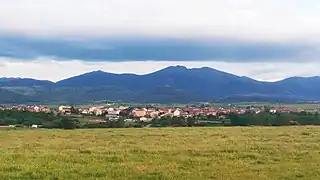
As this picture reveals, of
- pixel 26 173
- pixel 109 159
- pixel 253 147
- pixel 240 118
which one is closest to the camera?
pixel 26 173

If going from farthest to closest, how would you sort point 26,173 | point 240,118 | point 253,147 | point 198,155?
1. point 240,118
2. point 253,147
3. point 198,155
4. point 26,173

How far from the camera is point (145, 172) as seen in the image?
19.4m

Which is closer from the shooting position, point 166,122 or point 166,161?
point 166,161

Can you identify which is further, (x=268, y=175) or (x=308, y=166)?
(x=308, y=166)

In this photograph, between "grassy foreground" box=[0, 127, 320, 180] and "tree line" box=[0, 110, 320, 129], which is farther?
"tree line" box=[0, 110, 320, 129]

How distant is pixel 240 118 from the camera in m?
73.2

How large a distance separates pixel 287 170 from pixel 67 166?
7505 mm

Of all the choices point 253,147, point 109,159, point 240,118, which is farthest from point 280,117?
point 109,159

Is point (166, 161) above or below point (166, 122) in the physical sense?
below

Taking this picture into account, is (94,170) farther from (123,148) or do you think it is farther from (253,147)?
(253,147)

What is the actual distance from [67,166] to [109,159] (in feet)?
7.77

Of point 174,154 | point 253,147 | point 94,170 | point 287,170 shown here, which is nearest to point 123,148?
point 174,154

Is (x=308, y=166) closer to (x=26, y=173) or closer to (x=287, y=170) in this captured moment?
(x=287, y=170)

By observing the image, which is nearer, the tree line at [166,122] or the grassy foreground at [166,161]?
the grassy foreground at [166,161]
